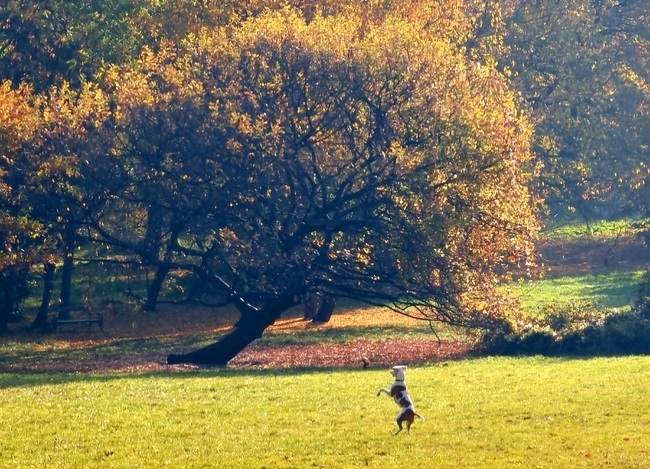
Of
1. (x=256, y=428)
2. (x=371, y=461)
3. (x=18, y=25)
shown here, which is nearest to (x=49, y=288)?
(x=18, y=25)

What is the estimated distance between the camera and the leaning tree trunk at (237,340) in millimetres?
26516

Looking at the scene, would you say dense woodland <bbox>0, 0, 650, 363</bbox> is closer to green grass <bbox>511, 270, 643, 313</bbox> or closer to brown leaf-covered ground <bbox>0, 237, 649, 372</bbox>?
brown leaf-covered ground <bbox>0, 237, 649, 372</bbox>

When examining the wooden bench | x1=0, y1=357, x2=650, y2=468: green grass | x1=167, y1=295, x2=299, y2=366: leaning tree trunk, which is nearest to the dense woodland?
x1=167, y1=295, x2=299, y2=366: leaning tree trunk

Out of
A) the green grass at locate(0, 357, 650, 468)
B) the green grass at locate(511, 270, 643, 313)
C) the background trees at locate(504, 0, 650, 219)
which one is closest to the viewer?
the green grass at locate(0, 357, 650, 468)

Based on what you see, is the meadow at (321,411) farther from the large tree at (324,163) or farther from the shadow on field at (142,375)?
the large tree at (324,163)

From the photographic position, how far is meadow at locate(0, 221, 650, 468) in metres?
12.8

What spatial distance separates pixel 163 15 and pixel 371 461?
92.0ft

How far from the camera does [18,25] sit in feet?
118

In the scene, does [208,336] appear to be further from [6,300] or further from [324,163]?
[324,163]

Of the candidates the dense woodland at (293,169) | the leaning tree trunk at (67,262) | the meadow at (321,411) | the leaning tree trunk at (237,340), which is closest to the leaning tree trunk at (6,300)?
the leaning tree trunk at (67,262)

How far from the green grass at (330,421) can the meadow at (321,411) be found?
26 mm

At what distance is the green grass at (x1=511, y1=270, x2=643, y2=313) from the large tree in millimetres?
14906

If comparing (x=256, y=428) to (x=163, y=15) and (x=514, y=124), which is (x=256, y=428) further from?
(x=163, y=15)

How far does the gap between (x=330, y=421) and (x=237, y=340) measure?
1167 centimetres
